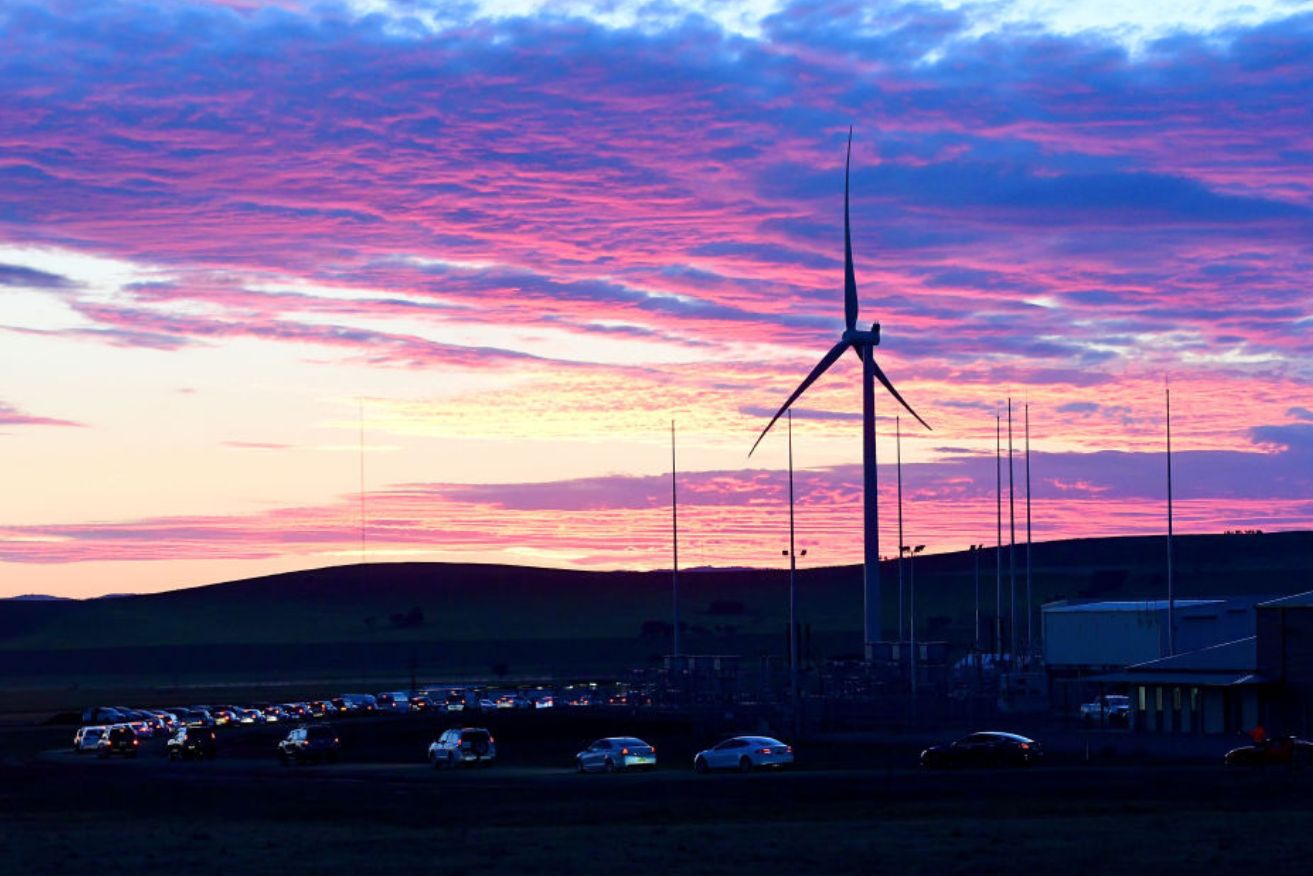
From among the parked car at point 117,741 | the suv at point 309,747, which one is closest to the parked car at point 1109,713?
the suv at point 309,747

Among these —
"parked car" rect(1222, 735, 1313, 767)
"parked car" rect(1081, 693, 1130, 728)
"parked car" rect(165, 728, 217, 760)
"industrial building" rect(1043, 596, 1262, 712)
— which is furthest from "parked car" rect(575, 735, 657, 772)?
"industrial building" rect(1043, 596, 1262, 712)

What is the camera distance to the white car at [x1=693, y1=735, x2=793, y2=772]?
7112 cm

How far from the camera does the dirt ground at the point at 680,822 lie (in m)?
36.5

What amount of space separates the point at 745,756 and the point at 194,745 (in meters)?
35.5

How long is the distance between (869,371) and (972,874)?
84.5m

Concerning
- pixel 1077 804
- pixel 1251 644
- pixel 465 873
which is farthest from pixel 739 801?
pixel 1251 644

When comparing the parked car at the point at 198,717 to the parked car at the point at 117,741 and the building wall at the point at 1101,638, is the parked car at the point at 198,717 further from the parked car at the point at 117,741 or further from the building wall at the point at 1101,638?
the building wall at the point at 1101,638

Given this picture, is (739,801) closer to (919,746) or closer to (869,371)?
(919,746)

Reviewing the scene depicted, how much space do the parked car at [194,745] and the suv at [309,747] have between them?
906 cm

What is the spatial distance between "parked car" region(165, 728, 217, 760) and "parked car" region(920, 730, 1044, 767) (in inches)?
1534

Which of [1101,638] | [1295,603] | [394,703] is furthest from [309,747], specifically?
[394,703]

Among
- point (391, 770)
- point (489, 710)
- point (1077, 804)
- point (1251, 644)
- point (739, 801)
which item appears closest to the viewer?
point (1077, 804)

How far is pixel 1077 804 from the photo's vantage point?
48.7 meters

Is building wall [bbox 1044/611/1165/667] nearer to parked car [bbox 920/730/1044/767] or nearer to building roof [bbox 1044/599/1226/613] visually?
building roof [bbox 1044/599/1226/613]
